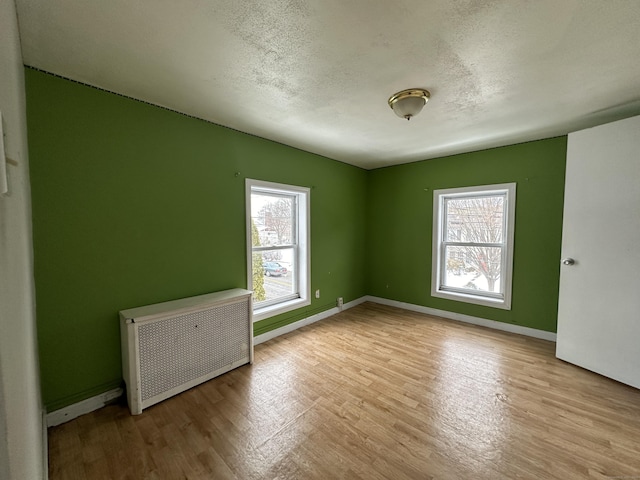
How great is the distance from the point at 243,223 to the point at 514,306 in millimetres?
3470

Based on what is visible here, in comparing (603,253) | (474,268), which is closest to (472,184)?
(474,268)

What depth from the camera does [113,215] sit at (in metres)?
1.97

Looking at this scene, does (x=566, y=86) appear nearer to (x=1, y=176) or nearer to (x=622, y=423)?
(x=622, y=423)

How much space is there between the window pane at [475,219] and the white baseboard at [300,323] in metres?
1.86

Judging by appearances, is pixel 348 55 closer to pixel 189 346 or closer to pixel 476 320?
pixel 189 346

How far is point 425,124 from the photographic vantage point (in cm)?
257

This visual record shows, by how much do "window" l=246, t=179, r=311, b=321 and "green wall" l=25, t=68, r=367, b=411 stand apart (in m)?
0.24

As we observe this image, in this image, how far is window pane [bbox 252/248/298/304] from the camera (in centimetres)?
307

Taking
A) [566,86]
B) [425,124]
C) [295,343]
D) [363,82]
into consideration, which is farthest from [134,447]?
[566,86]

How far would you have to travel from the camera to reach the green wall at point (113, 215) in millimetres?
1721

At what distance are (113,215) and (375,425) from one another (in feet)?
8.00

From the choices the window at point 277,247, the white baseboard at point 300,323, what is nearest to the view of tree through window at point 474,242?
the white baseboard at point 300,323

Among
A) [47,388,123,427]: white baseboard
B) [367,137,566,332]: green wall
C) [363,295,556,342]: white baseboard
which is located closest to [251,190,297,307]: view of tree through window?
[47,388,123,427]: white baseboard

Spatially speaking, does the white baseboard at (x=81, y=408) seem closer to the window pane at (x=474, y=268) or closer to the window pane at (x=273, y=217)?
the window pane at (x=273, y=217)
